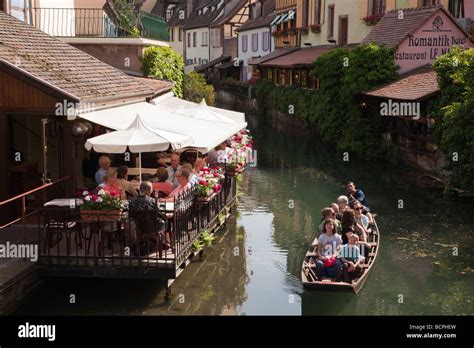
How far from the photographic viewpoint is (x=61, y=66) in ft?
48.8

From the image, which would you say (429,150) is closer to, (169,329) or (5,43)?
(5,43)

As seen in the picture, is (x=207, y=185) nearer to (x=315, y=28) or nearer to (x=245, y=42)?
(x=315, y=28)

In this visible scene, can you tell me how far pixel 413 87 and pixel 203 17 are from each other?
52863 millimetres

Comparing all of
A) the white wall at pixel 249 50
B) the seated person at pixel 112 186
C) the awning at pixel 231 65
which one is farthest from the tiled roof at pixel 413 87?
the awning at pixel 231 65

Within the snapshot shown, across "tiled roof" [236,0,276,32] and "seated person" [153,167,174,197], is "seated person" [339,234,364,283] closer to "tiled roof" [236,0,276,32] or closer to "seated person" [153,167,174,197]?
"seated person" [153,167,174,197]

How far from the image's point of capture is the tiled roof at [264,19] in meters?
57.6

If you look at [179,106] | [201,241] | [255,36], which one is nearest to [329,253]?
[201,241]

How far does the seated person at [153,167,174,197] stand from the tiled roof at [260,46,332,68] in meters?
24.8

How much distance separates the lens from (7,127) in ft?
42.0

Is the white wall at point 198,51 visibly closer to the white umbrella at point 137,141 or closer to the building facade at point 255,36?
the building facade at point 255,36

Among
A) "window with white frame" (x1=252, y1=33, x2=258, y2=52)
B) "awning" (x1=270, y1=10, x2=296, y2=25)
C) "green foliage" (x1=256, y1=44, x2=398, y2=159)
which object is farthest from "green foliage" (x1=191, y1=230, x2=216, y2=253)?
"window with white frame" (x1=252, y1=33, x2=258, y2=52)

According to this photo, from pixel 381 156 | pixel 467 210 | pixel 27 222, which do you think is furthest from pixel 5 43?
pixel 381 156

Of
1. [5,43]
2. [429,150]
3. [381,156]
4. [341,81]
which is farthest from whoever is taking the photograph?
[341,81]

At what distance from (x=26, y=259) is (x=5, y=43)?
525 cm
